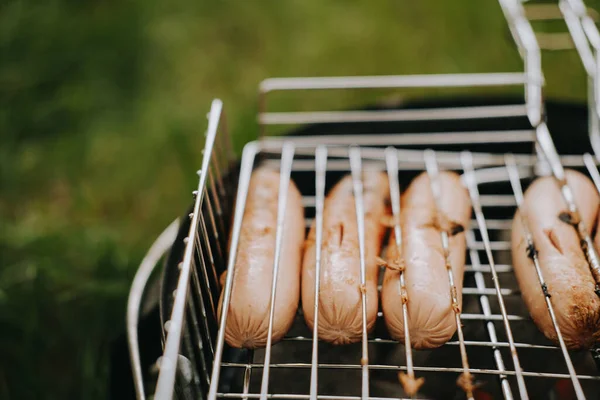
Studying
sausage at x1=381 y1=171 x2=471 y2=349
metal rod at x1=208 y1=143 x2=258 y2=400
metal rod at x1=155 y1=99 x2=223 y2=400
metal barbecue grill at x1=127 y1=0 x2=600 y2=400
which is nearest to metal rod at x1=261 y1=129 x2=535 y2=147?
metal barbecue grill at x1=127 y1=0 x2=600 y2=400

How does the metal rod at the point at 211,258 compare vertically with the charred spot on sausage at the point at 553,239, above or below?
below

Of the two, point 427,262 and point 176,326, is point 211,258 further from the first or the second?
point 427,262

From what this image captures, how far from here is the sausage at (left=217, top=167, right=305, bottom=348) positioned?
4.12 ft

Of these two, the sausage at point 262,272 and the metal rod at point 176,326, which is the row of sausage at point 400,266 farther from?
the metal rod at point 176,326

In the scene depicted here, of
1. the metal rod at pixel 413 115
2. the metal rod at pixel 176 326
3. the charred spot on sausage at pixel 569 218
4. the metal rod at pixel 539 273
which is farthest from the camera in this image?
the metal rod at pixel 413 115

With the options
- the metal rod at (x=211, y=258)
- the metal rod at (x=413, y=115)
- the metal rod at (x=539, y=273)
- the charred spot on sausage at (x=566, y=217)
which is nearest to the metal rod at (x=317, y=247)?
the metal rod at (x=413, y=115)

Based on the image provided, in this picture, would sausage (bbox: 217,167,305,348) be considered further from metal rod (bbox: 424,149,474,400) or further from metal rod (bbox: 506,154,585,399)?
metal rod (bbox: 506,154,585,399)

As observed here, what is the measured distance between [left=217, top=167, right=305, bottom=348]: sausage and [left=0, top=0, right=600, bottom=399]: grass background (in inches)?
43.0

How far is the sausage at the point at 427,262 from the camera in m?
1.25

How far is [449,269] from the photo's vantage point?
1340mm

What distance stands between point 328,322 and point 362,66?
274cm

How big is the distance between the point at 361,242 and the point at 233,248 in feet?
1.07

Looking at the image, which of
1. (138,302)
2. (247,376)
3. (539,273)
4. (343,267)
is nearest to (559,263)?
(539,273)

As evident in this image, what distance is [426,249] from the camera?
1.37 metres
